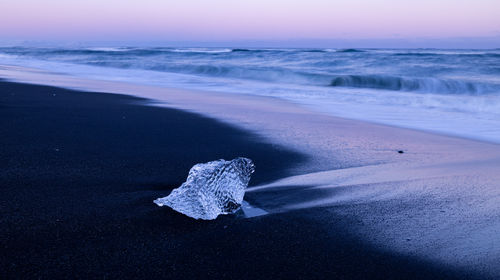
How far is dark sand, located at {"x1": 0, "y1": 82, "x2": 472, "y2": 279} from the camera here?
1530 millimetres

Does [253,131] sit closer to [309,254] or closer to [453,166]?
[453,166]

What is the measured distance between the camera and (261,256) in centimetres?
164

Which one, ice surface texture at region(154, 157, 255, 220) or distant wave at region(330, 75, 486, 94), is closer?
ice surface texture at region(154, 157, 255, 220)

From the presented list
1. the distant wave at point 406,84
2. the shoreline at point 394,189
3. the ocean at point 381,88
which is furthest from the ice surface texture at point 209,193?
the distant wave at point 406,84

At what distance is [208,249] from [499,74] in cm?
1584

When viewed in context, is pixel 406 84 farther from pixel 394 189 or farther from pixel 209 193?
pixel 209 193

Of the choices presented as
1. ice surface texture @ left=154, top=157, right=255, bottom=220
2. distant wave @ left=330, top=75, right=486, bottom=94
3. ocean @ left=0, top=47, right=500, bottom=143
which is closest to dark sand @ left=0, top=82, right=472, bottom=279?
ice surface texture @ left=154, top=157, right=255, bottom=220

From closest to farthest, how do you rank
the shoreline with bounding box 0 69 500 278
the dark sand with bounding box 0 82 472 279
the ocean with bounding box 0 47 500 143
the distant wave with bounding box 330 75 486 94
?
the dark sand with bounding box 0 82 472 279
the shoreline with bounding box 0 69 500 278
the ocean with bounding box 0 47 500 143
the distant wave with bounding box 330 75 486 94

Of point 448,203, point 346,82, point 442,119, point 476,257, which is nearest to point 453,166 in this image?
point 448,203

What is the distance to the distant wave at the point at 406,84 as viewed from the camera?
11594 millimetres

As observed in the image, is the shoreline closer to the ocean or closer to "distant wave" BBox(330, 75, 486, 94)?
the ocean

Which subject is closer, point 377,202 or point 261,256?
point 261,256

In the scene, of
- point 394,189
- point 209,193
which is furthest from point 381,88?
point 209,193

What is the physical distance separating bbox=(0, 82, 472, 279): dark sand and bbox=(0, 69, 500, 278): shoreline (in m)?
0.09
